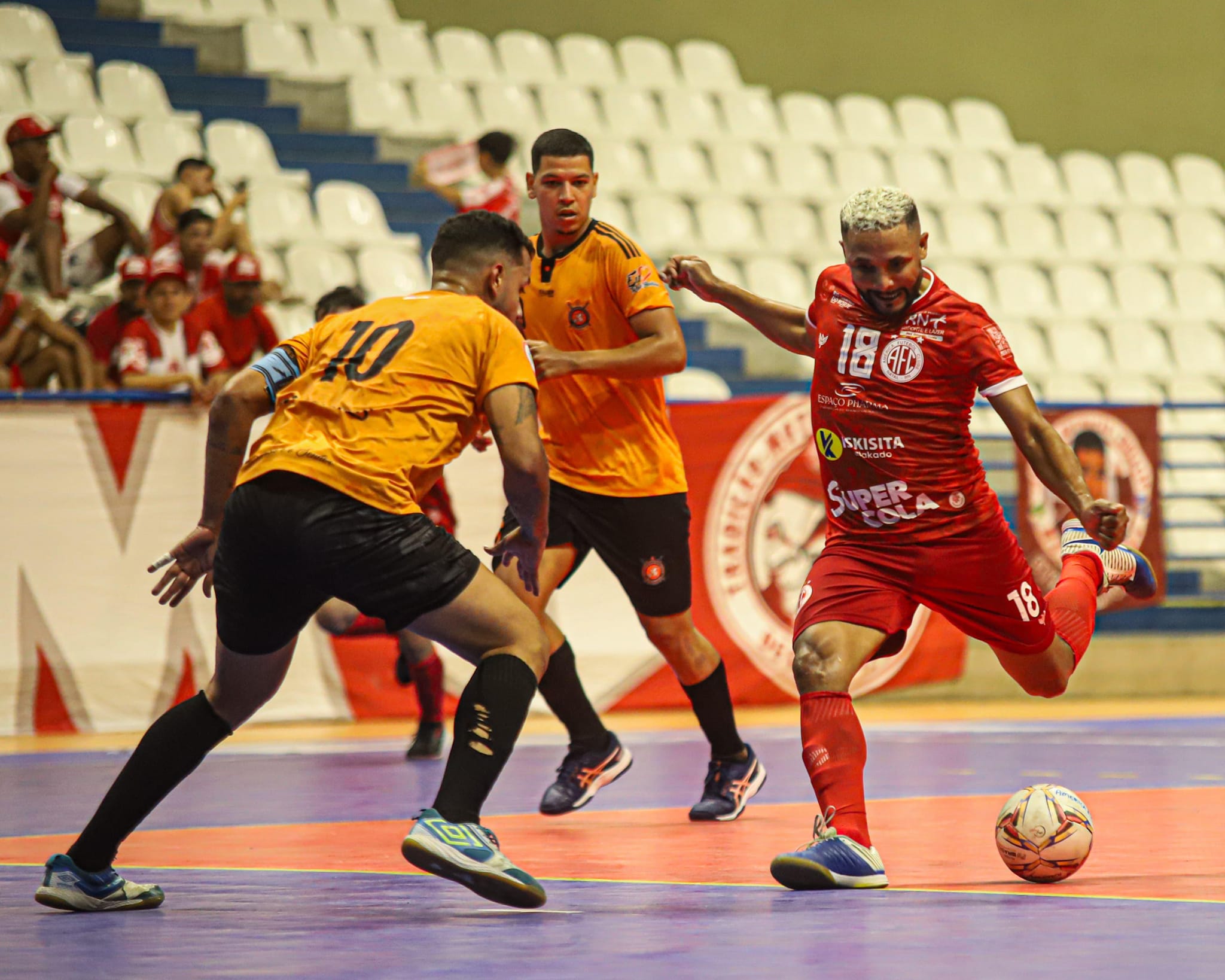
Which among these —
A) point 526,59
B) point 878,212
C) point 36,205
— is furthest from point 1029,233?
point 878,212

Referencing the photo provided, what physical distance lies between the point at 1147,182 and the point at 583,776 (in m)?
15.6

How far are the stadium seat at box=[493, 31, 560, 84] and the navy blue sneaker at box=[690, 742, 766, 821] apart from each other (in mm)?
12150

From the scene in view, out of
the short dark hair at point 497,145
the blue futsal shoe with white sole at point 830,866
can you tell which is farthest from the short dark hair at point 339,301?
the blue futsal shoe with white sole at point 830,866

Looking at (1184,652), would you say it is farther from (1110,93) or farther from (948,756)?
(1110,93)

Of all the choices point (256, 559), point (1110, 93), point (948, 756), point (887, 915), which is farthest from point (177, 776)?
point (1110, 93)

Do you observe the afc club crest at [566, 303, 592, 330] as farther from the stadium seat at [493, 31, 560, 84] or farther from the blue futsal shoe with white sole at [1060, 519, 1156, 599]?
the stadium seat at [493, 31, 560, 84]

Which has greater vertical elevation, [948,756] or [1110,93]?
[1110,93]

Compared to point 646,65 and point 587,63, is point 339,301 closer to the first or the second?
point 587,63

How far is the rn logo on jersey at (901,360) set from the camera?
566 cm

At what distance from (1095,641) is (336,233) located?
690 cm

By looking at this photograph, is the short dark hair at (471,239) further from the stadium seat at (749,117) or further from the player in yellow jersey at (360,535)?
the stadium seat at (749,117)

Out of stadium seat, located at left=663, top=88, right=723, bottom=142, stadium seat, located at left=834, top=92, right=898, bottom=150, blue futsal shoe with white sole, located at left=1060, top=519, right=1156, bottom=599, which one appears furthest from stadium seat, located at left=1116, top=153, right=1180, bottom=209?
blue futsal shoe with white sole, located at left=1060, top=519, right=1156, bottom=599

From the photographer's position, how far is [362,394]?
4941mm

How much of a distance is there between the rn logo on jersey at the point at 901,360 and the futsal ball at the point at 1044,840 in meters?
1.31
